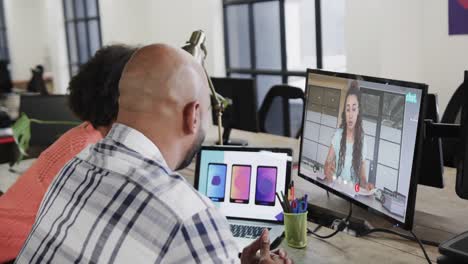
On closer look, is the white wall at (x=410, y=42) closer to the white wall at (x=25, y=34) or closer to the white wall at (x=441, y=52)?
the white wall at (x=441, y=52)

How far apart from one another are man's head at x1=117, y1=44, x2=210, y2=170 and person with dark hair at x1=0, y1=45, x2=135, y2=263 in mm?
726

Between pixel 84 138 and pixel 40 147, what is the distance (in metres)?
1.43

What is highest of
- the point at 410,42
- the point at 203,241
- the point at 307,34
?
the point at 307,34

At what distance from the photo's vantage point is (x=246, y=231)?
63.4 inches

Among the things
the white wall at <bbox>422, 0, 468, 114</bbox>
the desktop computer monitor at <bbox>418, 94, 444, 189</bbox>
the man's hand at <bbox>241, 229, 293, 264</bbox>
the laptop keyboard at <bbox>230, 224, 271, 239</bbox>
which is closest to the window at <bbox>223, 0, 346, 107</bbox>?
the white wall at <bbox>422, 0, 468, 114</bbox>

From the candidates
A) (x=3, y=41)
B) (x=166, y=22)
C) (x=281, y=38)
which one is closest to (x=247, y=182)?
(x=281, y=38)

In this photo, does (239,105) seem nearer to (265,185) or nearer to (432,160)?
(265,185)

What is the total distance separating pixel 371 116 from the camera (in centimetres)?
145

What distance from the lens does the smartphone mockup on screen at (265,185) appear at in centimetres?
168

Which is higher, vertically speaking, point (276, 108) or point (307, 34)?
point (307, 34)

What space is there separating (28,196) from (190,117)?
0.95 metres

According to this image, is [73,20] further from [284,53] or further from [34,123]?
[34,123]

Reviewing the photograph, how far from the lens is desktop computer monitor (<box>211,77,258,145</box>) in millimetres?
2865

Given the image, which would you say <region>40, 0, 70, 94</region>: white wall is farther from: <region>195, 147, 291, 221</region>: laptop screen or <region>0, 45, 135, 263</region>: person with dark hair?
<region>195, 147, 291, 221</region>: laptop screen
